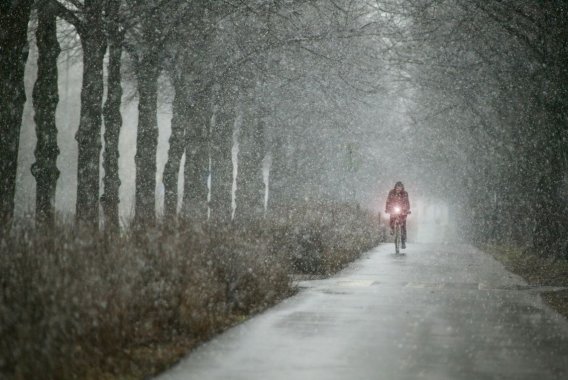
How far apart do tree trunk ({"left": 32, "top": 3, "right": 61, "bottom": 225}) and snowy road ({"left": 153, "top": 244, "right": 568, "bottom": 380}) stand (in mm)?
7055

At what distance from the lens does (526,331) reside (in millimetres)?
10695

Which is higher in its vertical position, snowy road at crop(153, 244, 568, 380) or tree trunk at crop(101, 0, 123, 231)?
tree trunk at crop(101, 0, 123, 231)

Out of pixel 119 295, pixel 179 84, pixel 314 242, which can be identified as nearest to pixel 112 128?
pixel 179 84

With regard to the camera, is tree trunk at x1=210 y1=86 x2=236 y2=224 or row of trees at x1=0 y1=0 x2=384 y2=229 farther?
tree trunk at x1=210 y1=86 x2=236 y2=224

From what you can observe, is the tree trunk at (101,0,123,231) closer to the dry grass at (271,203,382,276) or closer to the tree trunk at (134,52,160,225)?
the tree trunk at (134,52,160,225)

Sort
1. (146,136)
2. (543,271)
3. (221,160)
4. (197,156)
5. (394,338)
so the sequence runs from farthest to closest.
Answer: (221,160) → (197,156) → (146,136) → (543,271) → (394,338)

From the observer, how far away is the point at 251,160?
116ft

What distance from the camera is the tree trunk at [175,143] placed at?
26.8 metres

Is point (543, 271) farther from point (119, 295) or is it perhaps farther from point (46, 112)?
point (119, 295)

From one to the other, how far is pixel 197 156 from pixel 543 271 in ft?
40.0

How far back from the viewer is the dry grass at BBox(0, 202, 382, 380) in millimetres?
7289

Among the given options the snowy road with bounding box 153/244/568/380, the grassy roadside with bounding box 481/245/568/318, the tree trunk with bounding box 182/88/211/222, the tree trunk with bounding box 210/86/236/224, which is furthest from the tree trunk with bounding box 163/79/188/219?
the snowy road with bounding box 153/244/568/380

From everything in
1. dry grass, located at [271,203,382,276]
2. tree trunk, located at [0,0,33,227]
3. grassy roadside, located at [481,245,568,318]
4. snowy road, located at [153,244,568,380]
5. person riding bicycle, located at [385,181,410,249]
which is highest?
tree trunk, located at [0,0,33,227]

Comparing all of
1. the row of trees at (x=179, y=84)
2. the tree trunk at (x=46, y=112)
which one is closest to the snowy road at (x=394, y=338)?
the row of trees at (x=179, y=84)
